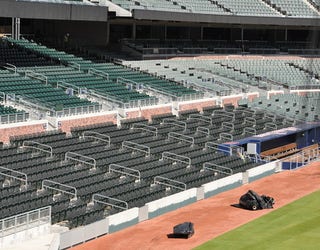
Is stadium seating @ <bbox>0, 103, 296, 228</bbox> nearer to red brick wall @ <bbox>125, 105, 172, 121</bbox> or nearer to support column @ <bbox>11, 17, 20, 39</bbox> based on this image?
red brick wall @ <bbox>125, 105, 172, 121</bbox>

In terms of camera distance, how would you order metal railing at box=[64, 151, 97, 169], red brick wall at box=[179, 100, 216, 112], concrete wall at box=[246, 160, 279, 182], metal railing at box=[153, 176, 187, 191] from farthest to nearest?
1. red brick wall at box=[179, 100, 216, 112]
2. concrete wall at box=[246, 160, 279, 182]
3. metal railing at box=[153, 176, 187, 191]
4. metal railing at box=[64, 151, 97, 169]

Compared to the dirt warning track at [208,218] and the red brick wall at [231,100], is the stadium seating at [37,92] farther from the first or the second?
the red brick wall at [231,100]

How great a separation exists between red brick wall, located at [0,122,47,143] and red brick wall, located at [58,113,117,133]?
121 centimetres

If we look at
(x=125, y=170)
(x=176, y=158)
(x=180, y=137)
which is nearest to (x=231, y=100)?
(x=180, y=137)

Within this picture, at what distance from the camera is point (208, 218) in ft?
104

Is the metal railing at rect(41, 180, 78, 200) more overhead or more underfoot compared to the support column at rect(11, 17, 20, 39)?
more underfoot

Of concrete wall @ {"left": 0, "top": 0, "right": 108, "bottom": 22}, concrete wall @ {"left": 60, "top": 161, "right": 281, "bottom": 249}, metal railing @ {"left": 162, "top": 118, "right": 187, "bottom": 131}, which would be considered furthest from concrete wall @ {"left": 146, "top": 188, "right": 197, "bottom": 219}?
concrete wall @ {"left": 0, "top": 0, "right": 108, "bottom": 22}

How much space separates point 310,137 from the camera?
171 feet

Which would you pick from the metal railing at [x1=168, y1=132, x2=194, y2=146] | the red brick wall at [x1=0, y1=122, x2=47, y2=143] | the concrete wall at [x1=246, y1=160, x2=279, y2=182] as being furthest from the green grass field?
the red brick wall at [x1=0, y1=122, x2=47, y2=143]

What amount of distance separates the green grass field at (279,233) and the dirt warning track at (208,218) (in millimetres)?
539

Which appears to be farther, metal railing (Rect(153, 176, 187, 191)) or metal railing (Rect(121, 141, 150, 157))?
metal railing (Rect(121, 141, 150, 157))

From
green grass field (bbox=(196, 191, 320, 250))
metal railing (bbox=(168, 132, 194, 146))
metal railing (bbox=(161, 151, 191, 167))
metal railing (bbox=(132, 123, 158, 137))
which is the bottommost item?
green grass field (bbox=(196, 191, 320, 250))

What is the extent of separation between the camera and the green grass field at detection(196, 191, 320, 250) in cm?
2772

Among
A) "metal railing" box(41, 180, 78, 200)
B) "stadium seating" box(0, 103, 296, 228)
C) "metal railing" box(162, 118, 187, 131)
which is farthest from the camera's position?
"metal railing" box(162, 118, 187, 131)
